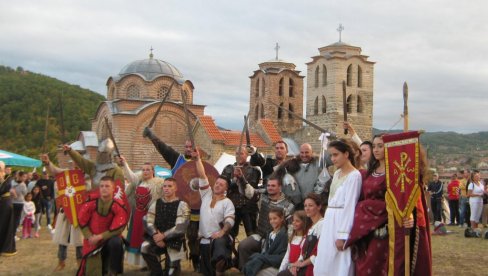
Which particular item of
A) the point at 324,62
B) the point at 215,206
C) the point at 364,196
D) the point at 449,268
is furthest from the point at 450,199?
the point at 324,62

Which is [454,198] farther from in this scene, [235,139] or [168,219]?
[235,139]

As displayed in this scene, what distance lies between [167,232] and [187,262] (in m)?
1.65

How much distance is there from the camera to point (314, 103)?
1795 inches

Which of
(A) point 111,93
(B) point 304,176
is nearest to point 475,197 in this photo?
(B) point 304,176

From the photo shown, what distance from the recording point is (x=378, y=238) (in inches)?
185

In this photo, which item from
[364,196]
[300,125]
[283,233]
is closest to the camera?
[364,196]

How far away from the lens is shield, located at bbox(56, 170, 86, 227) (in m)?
7.59

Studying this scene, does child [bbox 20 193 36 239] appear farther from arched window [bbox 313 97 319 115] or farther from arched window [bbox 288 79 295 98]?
arched window [bbox 288 79 295 98]

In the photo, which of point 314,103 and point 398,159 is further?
point 314,103

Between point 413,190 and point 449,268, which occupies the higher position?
point 413,190

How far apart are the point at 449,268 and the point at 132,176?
512 cm

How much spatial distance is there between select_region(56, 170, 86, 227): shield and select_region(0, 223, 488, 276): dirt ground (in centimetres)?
93

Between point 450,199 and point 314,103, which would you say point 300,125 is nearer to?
point 314,103

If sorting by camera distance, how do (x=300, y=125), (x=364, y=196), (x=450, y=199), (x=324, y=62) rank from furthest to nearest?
(x=300, y=125) → (x=324, y=62) → (x=450, y=199) → (x=364, y=196)
